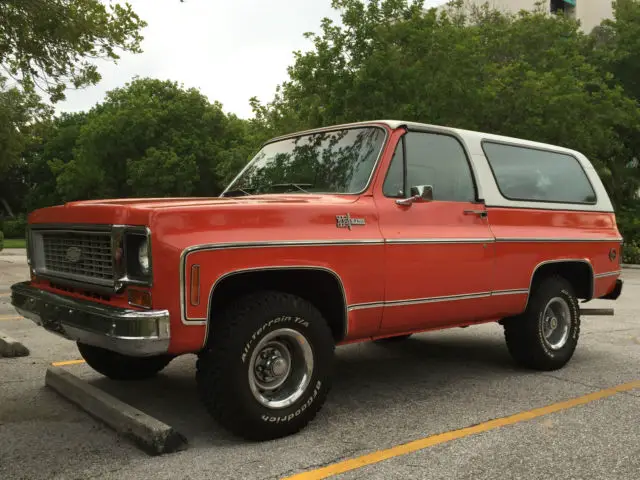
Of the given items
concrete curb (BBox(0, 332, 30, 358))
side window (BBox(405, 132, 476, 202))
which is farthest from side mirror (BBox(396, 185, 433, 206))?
concrete curb (BBox(0, 332, 30, 358))

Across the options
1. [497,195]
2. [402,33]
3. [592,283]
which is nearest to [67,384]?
[497,195]

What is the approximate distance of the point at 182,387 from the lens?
5.20 meters

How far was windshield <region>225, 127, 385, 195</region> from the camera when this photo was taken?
476 centimetres

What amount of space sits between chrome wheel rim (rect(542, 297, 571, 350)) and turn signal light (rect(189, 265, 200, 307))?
3637 mm

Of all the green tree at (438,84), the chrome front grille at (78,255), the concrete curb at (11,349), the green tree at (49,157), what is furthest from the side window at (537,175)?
the green tree at (49,157)

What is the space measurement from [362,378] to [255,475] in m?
2.31

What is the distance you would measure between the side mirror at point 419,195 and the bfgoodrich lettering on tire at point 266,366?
1116 millimetres

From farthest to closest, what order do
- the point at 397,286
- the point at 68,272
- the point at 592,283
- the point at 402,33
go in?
1. the point at 402,33
2. the point at 592,283
3. the point at 397,286
4. the point at 68,272

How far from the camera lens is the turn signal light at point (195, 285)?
3.57 meters

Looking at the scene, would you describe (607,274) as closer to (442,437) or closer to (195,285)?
(442,437)

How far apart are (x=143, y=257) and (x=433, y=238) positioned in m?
2.24

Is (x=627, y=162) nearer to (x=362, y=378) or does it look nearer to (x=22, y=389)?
(x=362, y=378)

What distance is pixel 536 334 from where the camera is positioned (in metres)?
5.72

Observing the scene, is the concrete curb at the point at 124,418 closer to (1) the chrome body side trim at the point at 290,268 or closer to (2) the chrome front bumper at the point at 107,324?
(2) the chrome front bumper at the point at 107,324
